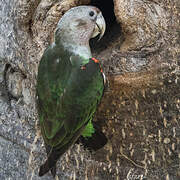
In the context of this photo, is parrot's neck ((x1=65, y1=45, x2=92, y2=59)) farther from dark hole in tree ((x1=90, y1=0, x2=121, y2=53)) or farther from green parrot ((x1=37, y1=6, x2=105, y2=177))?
dark hole in tree ((x1=90, y1=0, x2=121, y2=53))

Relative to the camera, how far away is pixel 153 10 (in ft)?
4.32

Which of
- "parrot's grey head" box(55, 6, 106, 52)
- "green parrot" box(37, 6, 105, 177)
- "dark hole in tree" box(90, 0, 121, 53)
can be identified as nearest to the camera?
"green parrot" box(37, 6, 105, 177)

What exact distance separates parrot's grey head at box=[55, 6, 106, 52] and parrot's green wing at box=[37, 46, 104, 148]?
0.44ft

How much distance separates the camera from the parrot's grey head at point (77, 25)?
135cm

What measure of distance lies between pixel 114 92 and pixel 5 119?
0.74 metres

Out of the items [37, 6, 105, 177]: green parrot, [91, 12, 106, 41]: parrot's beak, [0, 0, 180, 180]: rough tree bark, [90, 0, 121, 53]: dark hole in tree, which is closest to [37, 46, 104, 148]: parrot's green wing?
[37, 6, 105, 177]: green parrot

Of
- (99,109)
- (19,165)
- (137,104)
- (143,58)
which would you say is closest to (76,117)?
(99,109)

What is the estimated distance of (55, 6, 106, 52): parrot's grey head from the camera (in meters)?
1.35

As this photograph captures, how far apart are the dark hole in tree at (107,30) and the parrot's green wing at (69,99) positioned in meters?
0.35

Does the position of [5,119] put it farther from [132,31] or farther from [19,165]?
[132,31]

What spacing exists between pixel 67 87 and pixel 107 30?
69cm

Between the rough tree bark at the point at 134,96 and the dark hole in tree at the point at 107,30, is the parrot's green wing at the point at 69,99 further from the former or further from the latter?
the dark hole in tree at the point at 107,30

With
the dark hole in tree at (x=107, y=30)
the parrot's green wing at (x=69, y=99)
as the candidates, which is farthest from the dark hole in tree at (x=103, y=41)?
the parrot's green wing at (x=69, y=99)

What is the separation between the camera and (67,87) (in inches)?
49.8
